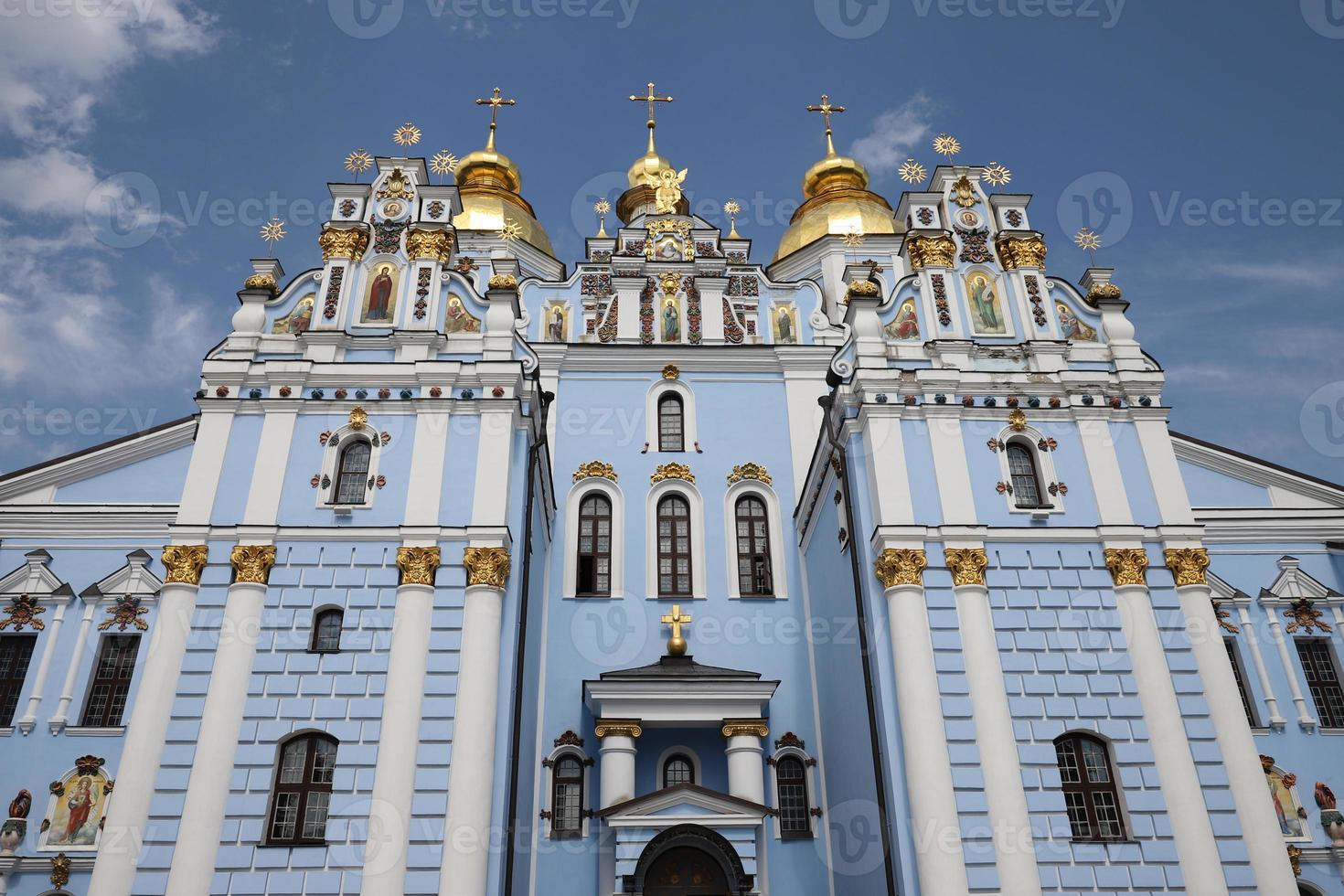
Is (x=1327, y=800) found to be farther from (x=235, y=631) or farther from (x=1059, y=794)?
(x=235, y=631)

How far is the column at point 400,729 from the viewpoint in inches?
557

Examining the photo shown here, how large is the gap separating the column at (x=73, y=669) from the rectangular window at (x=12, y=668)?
0.80m

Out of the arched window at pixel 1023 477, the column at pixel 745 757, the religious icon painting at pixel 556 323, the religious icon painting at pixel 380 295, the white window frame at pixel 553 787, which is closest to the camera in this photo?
the arched window at pixel 1023 477

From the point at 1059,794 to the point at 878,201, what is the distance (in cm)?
2153

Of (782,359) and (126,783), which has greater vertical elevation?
(782,359)

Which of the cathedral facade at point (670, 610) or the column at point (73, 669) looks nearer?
the cathedral facade at point (670, 610)

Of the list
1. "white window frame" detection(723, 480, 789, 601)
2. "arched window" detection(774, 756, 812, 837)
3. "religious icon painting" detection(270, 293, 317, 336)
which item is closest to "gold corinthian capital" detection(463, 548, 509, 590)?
"religious icon painting" detection(270, 293, 317, 336)

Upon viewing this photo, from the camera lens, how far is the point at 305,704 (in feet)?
50.0

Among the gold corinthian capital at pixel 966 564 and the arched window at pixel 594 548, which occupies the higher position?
the arched window at pixel 594 548

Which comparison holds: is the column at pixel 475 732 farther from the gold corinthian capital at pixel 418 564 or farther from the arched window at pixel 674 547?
the arched window at pixel 674 547

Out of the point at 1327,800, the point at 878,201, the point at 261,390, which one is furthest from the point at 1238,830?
the point at 878,201

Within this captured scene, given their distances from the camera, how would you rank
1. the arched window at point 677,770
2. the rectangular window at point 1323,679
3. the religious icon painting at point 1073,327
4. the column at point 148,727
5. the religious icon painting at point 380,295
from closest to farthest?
1. the column at point 148,727
2. the religious icon painting at point 380,295
3. the religious icon painting at point 1073,327
4. the arched window at point 677,770
5. the rectangular window at point 1323,679

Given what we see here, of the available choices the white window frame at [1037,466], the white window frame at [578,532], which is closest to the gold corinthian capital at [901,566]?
the white window frame at [1037,466]

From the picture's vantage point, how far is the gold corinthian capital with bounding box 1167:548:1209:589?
16.4 metres
